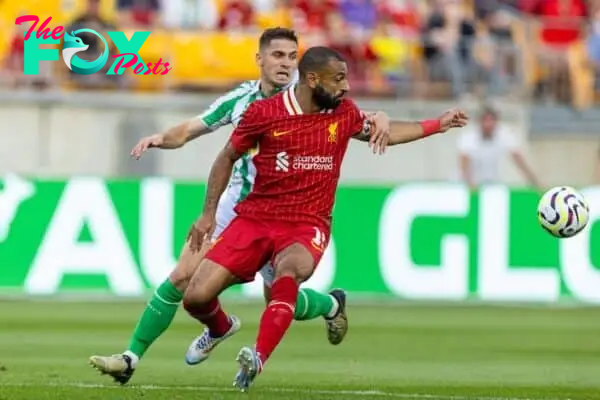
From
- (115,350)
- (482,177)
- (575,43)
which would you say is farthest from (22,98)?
(115,350)

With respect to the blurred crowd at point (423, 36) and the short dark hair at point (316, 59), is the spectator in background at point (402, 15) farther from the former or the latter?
the short dark hair at point (316, 59)

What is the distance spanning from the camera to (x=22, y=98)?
2275 centimetres

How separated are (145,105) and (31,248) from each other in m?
4.58

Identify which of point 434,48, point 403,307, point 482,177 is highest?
point 434,48

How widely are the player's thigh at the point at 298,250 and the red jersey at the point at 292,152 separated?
0.24 feet

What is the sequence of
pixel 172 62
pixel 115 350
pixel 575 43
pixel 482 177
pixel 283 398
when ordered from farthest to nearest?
pixel 575 43 < pixel 172 62 < pixel 482 177 < pixel 115 350 < pixel 283 398

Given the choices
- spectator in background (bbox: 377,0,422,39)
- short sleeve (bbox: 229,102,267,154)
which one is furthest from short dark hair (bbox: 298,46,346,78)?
spectator in background (bbox: 377,0,422,39)

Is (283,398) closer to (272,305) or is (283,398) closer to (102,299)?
(272,305)

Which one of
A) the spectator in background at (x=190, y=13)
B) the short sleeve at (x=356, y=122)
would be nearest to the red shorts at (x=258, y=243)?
the short sleeve at (x=356, y=122)

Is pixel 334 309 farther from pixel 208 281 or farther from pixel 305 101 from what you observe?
pixel 305 101

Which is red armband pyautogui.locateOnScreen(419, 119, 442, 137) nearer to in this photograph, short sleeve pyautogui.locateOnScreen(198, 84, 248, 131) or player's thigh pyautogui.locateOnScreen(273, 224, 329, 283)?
player's thigh pyautogui.locateOnScreen(273, 224, 329, 283)

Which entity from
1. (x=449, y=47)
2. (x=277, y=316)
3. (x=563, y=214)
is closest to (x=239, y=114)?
(x=277, y=316)

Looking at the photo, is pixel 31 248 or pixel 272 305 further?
pixel 31 248

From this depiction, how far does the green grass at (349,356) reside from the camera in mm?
10453
